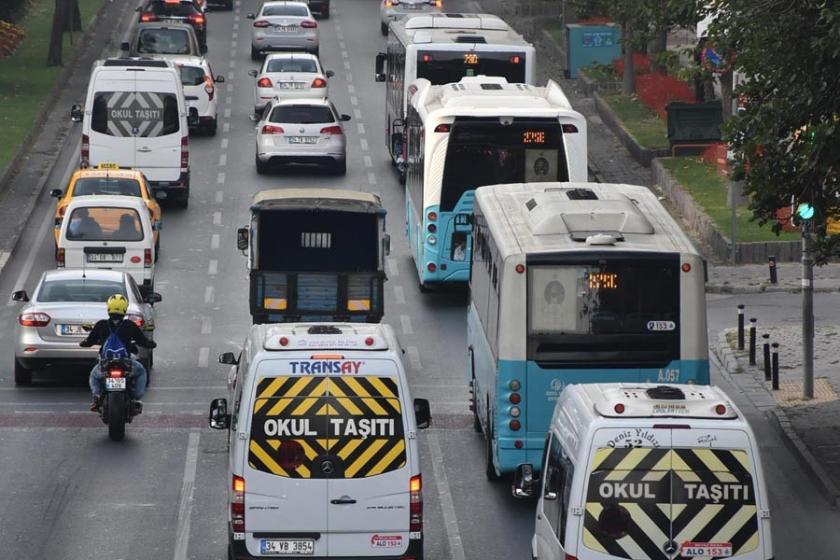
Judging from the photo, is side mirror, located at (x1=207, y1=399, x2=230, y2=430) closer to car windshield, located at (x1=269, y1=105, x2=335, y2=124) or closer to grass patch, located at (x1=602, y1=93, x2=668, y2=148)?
car windshield, located at (x1=269, y1=105, x2=335, y2=124)

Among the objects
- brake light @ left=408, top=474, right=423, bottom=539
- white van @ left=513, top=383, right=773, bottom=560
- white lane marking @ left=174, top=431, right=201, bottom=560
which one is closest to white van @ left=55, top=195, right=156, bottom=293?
white lane marking @ left=174, top=431, right=201, bottom=560

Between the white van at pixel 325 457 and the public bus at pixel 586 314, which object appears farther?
the public bus at pixel 586 314

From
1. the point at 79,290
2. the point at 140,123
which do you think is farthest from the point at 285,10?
the point at 79,290

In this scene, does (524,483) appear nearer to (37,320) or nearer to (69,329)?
(69,329)

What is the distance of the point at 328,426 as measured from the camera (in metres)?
15.8

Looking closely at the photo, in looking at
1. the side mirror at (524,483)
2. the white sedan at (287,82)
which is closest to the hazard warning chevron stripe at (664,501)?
the side mirror at (524,483)

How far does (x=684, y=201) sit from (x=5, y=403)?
16918 millimetres

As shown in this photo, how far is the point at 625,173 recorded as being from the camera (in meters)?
41.8

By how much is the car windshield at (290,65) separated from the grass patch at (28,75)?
5900 mm

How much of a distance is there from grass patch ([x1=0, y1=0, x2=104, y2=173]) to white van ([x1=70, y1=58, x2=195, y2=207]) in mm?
2990

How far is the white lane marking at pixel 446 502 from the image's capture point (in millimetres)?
18344

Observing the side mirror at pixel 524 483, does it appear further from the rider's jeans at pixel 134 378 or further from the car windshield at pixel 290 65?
the car windshield at pixel 290 65

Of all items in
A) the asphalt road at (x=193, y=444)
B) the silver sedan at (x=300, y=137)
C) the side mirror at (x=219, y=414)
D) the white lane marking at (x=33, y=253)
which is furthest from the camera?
the silver sedan at (x=300, y=137)

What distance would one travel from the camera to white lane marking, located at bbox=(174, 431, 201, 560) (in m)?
18.3
